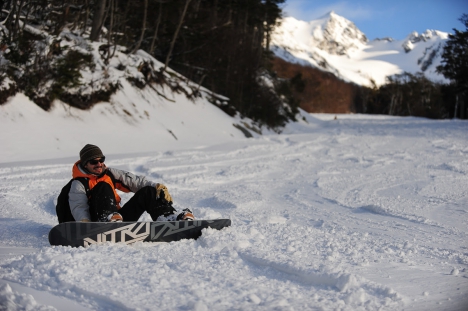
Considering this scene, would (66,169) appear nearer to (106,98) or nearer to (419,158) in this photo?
(106,98)

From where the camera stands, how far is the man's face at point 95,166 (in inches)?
165

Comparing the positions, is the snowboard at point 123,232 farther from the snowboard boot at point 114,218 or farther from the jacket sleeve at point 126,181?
the jacket sleeve at point 126,181

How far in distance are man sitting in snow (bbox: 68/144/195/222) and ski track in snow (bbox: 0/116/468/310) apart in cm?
42

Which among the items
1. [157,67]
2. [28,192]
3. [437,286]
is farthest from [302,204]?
[157,67]

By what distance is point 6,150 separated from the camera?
9.01 metres

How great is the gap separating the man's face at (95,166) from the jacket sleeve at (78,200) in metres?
0.16

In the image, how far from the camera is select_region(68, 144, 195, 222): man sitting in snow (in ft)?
13.6

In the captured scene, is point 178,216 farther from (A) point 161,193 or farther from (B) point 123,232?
(B) point 123,232

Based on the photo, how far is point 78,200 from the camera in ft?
13.7

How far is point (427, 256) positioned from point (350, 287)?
1.43 meters

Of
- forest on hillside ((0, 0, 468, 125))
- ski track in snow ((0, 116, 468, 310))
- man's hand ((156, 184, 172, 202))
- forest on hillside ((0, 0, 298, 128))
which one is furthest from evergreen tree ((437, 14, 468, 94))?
man's hand ((156, 184, 172, 202))

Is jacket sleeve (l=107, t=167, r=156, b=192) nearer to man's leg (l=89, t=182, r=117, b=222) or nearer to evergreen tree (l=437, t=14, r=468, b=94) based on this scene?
man's leg (l=89, t=182, r=117, b=222)

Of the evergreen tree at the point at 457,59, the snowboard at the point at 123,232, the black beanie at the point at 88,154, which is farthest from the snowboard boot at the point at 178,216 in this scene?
the evergreen tree at the point at 457,59

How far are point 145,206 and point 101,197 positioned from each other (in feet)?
1.79
